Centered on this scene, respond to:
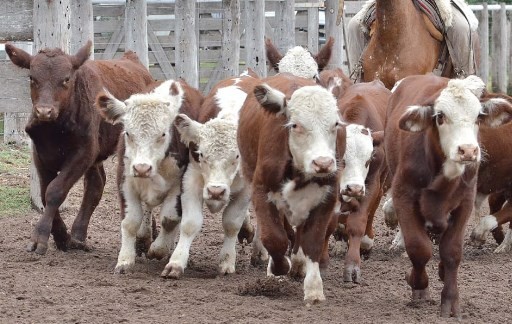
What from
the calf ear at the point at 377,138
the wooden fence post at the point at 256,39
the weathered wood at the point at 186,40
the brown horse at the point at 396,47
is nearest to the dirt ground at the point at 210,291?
the calf ear at the point at 377,138

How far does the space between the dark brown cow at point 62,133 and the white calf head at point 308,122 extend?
2426 millimetres

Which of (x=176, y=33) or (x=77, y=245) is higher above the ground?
(x=176, y=33)

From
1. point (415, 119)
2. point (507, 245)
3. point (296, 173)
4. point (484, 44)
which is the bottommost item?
point (507, 245)

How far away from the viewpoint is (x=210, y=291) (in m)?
8.38

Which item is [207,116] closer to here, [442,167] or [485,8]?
[442,167]

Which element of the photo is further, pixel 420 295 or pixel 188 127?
pixel 188 127

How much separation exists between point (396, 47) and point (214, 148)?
4090 mm

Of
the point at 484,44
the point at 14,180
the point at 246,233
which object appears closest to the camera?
the point at 246,233

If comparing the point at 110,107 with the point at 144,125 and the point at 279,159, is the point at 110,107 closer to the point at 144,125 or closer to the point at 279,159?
the point at 144,125

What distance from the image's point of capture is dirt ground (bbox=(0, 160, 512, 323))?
24.6 feet

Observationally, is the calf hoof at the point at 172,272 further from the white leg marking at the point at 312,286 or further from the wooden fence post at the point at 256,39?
the wooden fence post at the point at 256,39

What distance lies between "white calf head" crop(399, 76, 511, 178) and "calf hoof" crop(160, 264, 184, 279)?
227cm

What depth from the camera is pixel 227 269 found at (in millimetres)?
9320

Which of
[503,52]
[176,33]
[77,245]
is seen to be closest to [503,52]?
[503,52]
